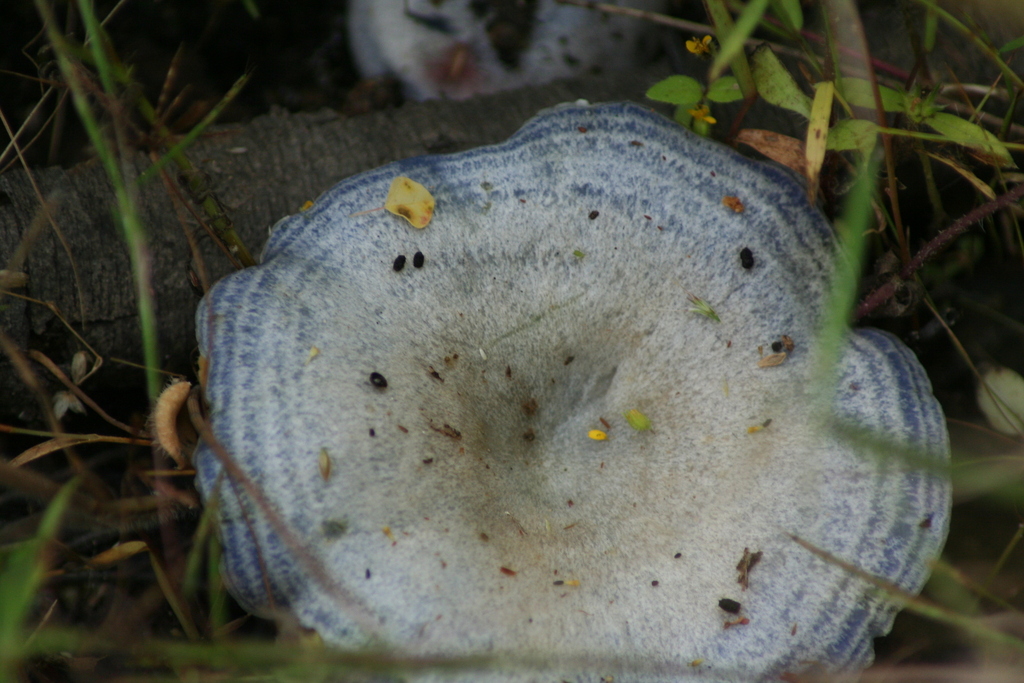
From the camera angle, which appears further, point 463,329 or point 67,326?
point 67,326

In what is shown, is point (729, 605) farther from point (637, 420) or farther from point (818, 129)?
point (818, 129)

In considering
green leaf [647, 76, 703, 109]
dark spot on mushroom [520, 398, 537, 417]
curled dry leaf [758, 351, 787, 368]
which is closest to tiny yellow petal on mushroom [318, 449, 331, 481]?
dark spot on mushroom [520, 398, 537, 417]

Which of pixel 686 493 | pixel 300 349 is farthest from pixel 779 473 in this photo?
pixel 300 349

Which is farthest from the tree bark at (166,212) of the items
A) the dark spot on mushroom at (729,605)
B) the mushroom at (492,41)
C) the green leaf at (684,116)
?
the dark spot on mushroom at (729,605)

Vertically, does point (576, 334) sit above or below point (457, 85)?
below

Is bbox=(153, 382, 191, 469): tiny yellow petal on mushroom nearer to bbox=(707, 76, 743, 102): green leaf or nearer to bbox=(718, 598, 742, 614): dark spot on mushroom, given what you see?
bbox=(718, 598, 742, 614): dark spot on mushroom

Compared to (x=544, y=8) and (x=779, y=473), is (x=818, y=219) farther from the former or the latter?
(x=544, y=8)

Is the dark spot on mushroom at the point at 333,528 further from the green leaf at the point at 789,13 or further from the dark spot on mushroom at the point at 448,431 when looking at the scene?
the green leaf at the point at 789,13

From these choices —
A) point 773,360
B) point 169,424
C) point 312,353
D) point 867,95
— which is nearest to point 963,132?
point 867,95
